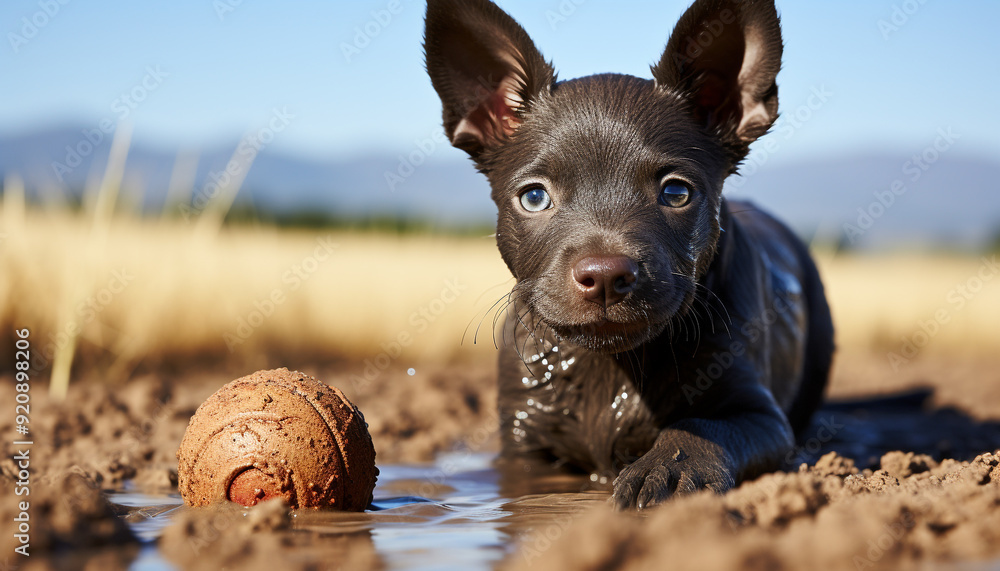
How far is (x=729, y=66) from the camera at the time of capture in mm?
4293

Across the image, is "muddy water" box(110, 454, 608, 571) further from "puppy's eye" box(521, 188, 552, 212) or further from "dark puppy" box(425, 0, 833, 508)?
"puppy's eye" box(521, 188, 552, 212)

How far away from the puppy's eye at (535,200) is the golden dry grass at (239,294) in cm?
230

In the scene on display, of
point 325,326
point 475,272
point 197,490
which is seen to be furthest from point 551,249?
point 475,272

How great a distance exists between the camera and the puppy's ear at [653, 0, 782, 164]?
4027mm

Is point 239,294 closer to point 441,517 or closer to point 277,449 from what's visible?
point 277,449

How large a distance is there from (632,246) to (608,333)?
0.37 metres

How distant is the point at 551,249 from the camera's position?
12.1 ft

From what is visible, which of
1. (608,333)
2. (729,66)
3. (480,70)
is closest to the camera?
(608,333)

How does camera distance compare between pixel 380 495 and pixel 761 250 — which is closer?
→ pixel 380 495

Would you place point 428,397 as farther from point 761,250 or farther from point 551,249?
point 551,249

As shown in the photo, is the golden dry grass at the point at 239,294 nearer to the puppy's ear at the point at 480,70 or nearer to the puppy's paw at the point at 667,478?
the puppy's ear at the point at 480,70

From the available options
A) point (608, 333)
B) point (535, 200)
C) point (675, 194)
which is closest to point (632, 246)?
point (608, 333)

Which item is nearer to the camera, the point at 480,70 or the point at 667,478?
the point at 667,478

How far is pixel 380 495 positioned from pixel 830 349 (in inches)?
152
